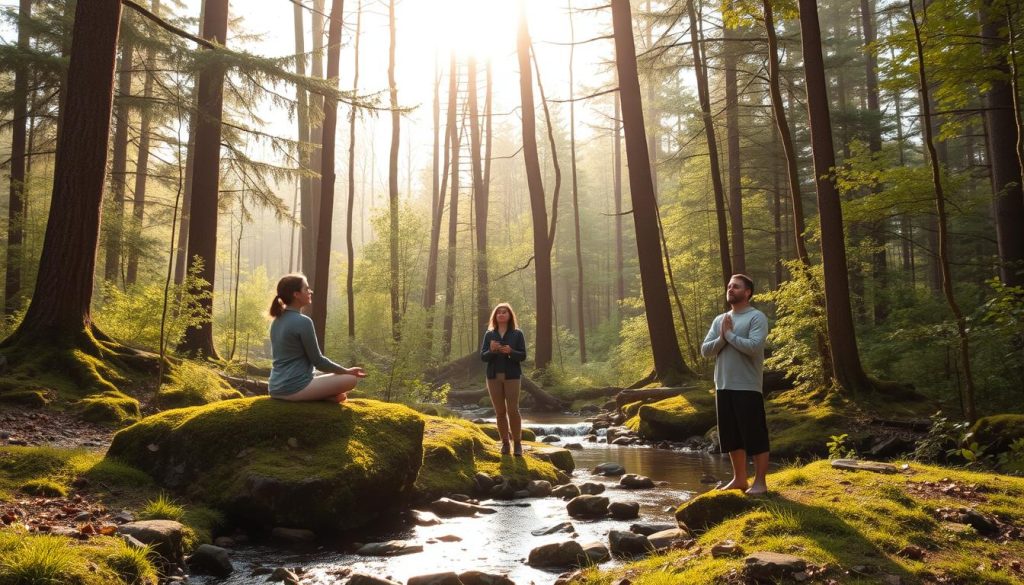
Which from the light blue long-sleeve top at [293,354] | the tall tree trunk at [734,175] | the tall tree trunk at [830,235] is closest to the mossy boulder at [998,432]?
the tall tree trunk at [830,235]

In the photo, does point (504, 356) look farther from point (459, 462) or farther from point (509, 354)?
point (459, 462)

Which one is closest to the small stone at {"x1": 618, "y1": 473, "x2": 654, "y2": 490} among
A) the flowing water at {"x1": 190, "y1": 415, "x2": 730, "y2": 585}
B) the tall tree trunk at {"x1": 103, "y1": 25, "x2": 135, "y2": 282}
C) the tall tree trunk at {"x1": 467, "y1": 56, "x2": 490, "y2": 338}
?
the flowing water at {"x1": 190, "y1": 415, "x2": 730, "y2": 585}

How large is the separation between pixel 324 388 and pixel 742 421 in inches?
156

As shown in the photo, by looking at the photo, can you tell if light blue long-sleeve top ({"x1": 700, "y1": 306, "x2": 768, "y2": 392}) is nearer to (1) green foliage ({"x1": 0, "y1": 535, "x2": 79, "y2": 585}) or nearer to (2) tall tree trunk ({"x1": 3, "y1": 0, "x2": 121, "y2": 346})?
(1) green foliage ({"x1": 0, "y1": 535, "x2": 79, "y2": 585})

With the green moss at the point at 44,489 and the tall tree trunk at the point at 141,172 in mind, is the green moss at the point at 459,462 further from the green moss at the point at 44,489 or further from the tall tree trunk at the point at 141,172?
the tall tree trunk at the point at 141,172

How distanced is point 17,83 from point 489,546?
1853 cm

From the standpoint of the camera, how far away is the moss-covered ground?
3873 millimetres

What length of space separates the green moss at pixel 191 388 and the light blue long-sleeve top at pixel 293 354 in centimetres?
316

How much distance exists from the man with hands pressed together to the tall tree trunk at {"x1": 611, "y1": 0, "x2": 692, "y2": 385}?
10152 mm

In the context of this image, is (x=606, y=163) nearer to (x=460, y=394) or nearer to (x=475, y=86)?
(x=475, y=86)

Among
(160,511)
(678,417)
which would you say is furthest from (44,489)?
(678,417)

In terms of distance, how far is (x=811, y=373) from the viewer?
39.3 feet

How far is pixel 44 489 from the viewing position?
5129 millimetres

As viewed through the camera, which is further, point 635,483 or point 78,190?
point 78,190
